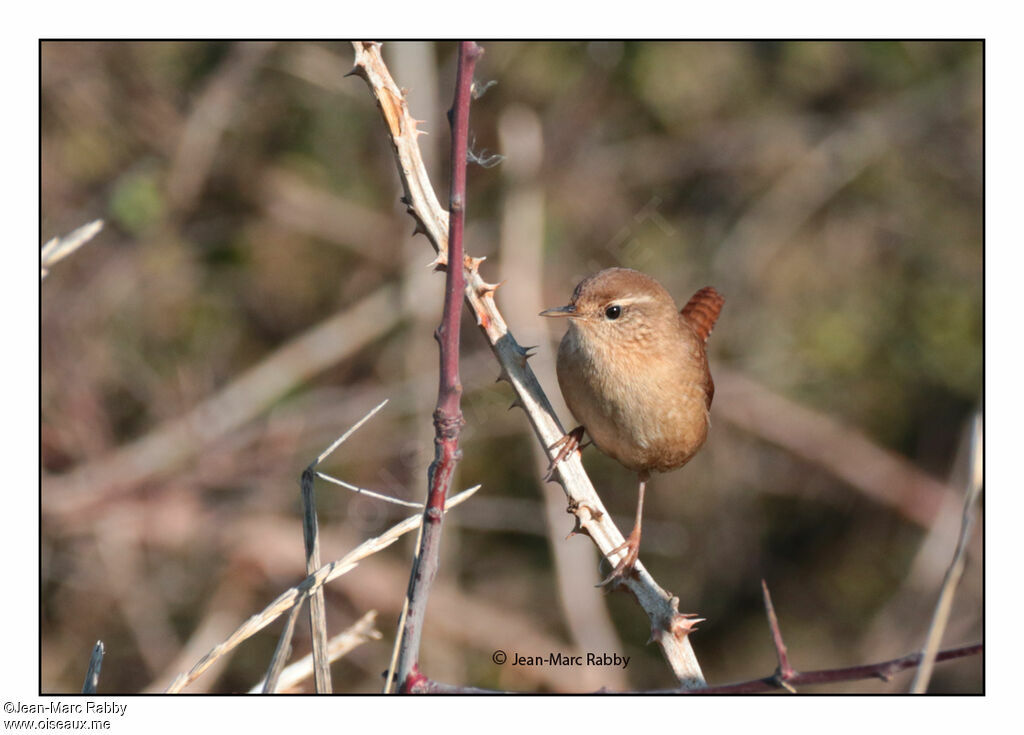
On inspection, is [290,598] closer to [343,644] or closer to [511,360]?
[343,644]

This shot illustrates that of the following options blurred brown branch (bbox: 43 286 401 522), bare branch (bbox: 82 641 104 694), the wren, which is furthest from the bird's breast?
blurred brown branch (bbox: 43 286 401 522)

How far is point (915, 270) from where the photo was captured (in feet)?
21.8

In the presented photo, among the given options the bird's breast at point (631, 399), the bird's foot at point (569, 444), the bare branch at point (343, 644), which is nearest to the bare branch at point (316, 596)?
the bare branch at point (343, 644)

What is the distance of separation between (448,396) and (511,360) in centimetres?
64

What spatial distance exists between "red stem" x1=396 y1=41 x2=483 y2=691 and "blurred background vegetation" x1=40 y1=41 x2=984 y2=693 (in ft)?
11.6

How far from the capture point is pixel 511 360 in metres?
2.39

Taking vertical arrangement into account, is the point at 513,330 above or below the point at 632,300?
above

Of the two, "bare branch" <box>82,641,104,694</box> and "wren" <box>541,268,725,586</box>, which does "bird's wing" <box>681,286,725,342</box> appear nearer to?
"wren" <box>541,268,725,586</box>

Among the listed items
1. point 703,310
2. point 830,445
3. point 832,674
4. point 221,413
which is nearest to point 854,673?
point 832,674

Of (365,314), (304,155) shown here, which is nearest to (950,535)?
(365,314)

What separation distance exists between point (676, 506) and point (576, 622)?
154 cm

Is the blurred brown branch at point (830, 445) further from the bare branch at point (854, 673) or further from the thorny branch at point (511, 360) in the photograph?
the bare branch at point (854, 673)

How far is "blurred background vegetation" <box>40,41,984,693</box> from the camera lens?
5.62 meters

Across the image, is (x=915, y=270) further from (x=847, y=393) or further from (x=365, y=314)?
(x=365, y=314)
